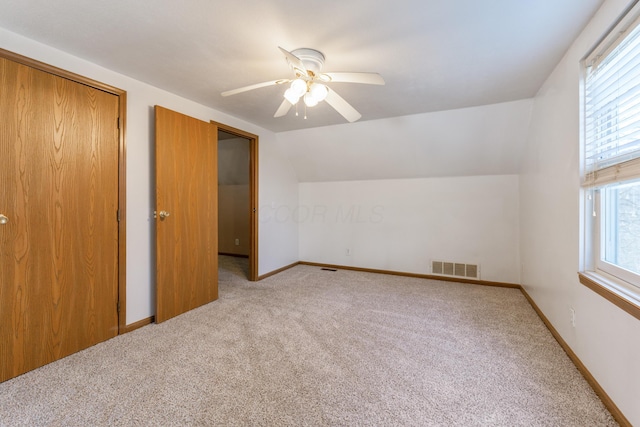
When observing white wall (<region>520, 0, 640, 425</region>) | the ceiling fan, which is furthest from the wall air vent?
the ceiling fan

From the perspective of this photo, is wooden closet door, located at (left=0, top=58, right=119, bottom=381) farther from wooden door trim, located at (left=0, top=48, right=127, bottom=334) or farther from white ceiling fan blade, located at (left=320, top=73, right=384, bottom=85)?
white ceiling fan blade, located at (left=320, top=73, right=384, bottom=85)

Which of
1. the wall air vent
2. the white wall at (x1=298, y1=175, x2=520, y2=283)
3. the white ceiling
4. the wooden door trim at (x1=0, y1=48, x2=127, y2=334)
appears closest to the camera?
the white ceiling

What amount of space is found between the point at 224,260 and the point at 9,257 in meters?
3.73

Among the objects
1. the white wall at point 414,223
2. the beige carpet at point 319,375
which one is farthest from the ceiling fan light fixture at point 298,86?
the white wall at point 414,223

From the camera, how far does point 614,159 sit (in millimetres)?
1504

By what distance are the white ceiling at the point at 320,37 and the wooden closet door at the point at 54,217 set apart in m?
0.39

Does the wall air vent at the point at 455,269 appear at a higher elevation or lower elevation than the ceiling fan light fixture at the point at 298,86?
lower

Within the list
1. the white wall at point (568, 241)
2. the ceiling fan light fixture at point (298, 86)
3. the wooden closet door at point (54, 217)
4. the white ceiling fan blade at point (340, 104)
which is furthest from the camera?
the white ceiling fan blade at point (340, 104)

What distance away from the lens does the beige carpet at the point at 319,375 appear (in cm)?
143

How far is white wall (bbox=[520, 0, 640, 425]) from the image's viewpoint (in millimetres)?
1359

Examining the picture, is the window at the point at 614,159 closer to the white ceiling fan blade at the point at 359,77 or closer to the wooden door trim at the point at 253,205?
the white ceiling fan blade at the point at 359,77

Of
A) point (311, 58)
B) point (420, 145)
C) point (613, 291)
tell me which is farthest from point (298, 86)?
point (420, 145)

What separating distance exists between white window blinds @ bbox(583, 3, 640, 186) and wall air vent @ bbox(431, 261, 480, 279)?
2383mm

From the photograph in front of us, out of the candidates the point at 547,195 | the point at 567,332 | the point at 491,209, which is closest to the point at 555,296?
the point at 567,332
